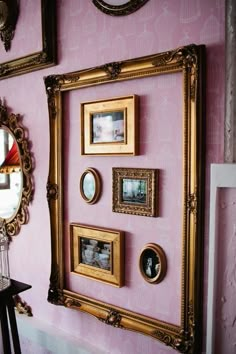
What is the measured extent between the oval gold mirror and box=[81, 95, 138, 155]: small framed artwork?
0.38m

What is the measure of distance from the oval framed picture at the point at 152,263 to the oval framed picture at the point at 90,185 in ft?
0.91

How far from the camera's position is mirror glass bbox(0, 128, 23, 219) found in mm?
1611

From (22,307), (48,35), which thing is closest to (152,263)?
(22,307)

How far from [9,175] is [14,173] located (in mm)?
43

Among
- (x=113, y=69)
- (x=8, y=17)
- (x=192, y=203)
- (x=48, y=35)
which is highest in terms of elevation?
(x=8, y=17)

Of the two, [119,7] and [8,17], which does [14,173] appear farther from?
[119,7]

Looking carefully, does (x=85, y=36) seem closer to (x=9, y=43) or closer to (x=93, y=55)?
(x=93, y=55)

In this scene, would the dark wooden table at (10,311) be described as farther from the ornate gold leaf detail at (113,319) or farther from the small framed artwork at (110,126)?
the small framed artwork at (110,126)

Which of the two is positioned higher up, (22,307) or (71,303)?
(71,303)

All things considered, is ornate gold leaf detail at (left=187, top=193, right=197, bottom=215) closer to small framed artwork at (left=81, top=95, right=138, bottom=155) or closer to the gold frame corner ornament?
small framed artwork at (left=81, top=95, right=138, bottom=155)

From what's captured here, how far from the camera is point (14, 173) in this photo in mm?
1633

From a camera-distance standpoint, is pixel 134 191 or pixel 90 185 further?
pixel 90 185

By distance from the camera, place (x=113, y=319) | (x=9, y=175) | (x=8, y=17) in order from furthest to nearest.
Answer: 1. (x=9, y=175)
2. (x=8, y=17)
3. (x=113, y=319)

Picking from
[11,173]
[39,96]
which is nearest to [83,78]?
[39,96]
